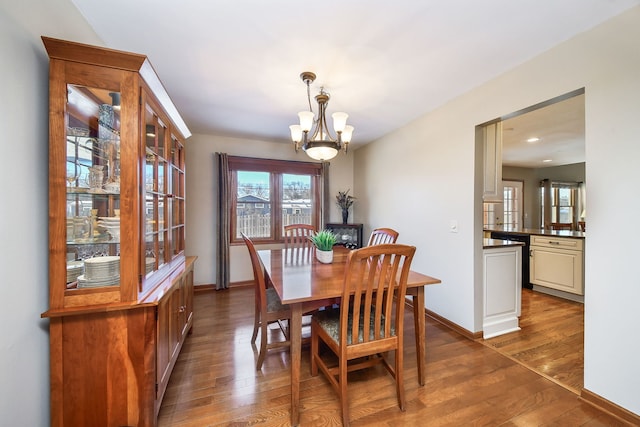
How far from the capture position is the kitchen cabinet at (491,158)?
8.34 feet

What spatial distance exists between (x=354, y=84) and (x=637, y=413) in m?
3.05

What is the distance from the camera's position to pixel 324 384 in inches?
71.8

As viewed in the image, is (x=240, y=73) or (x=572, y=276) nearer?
(x=240, y=73)

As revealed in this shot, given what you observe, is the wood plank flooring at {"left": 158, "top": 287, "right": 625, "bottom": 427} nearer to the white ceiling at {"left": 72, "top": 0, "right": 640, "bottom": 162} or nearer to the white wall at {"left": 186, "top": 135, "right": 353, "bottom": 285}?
the white wall at {"left": 186, "top": 135, "right": 353, "bottom": 285}

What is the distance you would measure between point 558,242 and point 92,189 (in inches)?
210

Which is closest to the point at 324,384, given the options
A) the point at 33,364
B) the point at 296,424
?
the point at 296,424

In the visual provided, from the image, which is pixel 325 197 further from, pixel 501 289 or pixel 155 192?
pixel 155 192

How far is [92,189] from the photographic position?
1.34 m

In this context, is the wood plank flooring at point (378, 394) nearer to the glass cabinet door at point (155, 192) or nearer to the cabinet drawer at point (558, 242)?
the glass cabinet door at point (155, 192)

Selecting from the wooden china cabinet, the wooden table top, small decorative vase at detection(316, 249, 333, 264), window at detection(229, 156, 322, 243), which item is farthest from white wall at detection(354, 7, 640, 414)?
the wooden china cabinet

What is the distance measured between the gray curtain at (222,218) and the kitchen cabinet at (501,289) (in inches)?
140

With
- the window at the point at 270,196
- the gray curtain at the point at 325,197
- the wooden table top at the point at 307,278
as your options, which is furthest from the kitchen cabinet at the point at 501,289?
the window at the point at 270,196

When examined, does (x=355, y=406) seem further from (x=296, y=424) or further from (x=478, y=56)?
(x=478, y=56)

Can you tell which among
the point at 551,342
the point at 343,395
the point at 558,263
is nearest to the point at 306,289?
the point at 343,395
